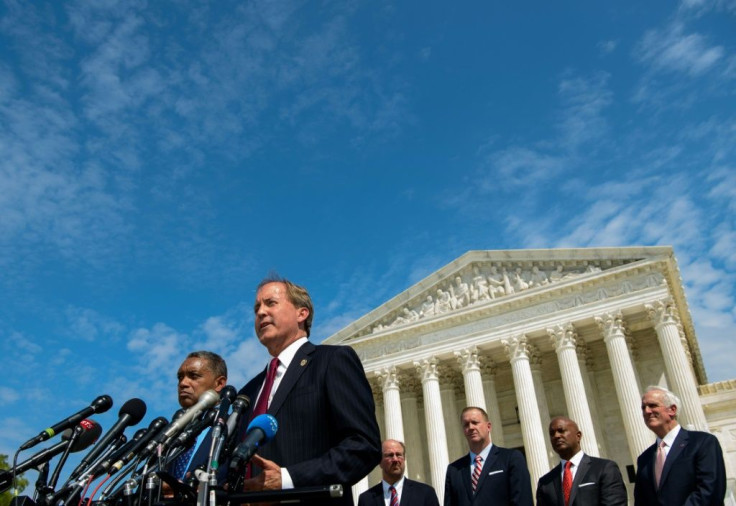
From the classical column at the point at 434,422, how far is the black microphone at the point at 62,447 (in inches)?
961

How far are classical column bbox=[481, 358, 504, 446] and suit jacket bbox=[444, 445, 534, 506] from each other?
22539mm

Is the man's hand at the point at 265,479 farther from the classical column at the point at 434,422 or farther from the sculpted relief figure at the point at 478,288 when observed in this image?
the sculpted relief figure at the point at 478,288

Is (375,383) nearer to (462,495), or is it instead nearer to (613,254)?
(613,254)

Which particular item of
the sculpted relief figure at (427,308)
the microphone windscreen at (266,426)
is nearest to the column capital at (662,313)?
the sculpted relief figure at (427,308)

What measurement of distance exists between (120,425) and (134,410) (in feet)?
1.10

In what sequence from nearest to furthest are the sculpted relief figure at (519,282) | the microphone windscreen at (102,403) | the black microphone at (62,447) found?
1. the black microphone at (62,447)
2. the microphone windscreen at (102,403)
3. the sculpted relief figure at (519,282)

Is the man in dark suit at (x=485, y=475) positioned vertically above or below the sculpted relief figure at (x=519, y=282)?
below

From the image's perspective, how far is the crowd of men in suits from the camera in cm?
367

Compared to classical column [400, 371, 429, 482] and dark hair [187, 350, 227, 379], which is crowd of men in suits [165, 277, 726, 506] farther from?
classical column [400, 371, 429, 482]

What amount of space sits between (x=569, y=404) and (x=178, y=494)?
26.0 m

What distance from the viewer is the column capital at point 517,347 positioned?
28906mm

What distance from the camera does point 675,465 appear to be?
687cm

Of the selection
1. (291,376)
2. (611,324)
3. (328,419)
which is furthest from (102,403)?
(611,324)

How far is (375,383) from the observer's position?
34000 millimetres
